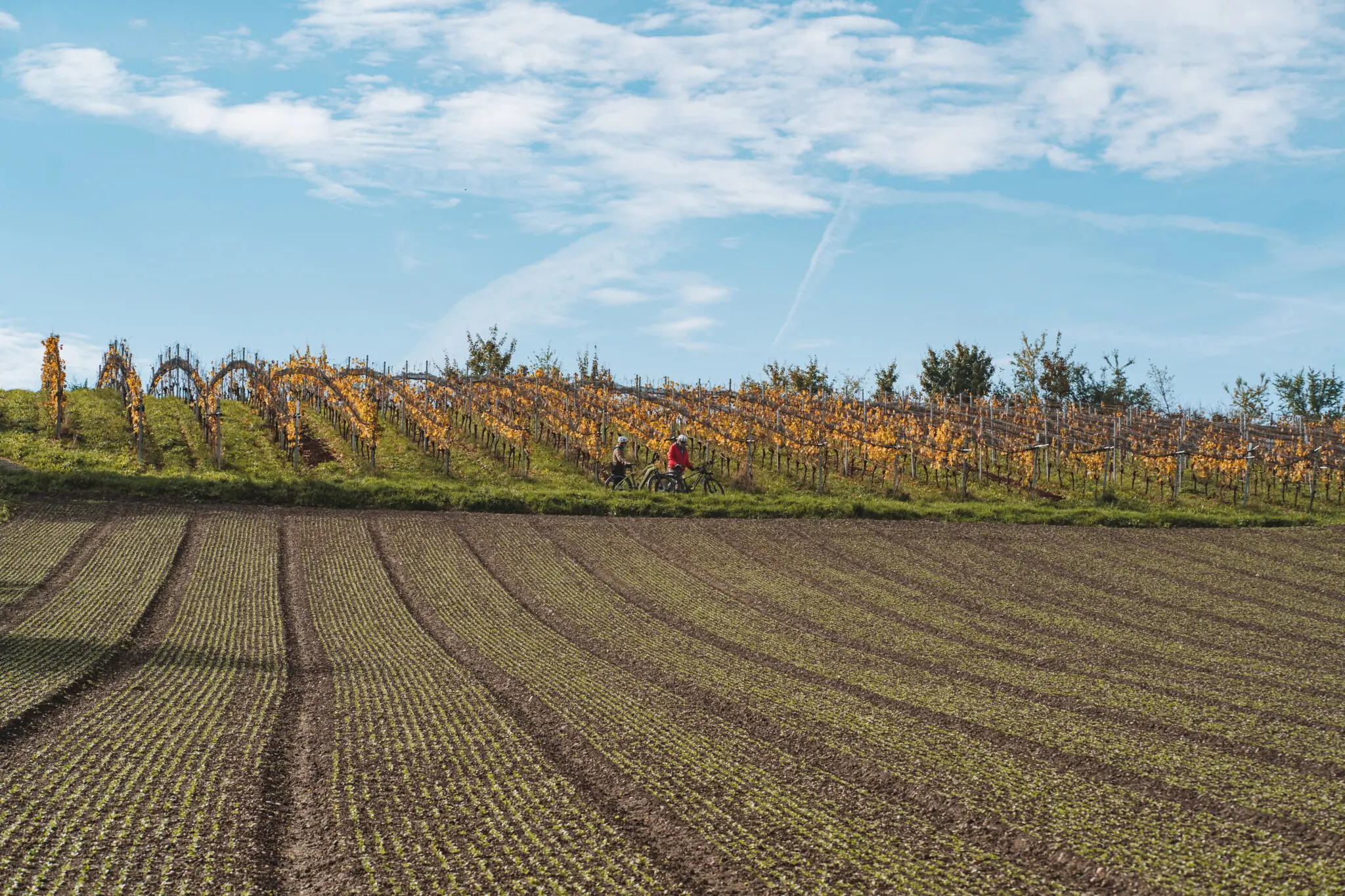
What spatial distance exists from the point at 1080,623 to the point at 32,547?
48.6 ft

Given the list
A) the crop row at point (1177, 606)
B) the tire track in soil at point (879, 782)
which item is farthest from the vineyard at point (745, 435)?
the tire track in soil at point (879, 782)

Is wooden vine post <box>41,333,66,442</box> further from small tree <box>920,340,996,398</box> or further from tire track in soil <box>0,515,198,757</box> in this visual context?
small tree <box>920,340,996,398</box>

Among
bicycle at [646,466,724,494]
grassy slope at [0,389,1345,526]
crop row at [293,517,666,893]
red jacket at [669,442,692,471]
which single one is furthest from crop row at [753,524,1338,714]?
crop row at [293,517,666,893]

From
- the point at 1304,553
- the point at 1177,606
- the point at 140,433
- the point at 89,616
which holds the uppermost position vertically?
the point at 140,433

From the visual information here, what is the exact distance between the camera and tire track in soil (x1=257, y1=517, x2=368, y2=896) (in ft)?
18.0

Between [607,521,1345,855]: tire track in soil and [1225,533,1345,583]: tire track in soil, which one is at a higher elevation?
[1225,533,1345,583]: tire track in soil

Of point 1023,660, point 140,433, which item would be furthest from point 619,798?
point 140,433

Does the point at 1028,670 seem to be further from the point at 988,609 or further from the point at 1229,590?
the point at 1229,590

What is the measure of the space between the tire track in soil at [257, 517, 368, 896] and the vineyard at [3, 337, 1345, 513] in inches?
610

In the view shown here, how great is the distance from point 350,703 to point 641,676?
2579mm

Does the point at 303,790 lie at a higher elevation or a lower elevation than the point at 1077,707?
lower

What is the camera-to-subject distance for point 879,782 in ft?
22.8

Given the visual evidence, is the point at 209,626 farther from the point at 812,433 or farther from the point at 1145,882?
the point at 812,433

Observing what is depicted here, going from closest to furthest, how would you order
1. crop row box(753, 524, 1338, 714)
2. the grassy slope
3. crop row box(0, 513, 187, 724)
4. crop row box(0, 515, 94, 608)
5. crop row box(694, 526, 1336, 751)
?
1. crop row box(694, 526, 1336, 751)
2. crop row box(0, 513, 187, 724)
3. crop row box(753, 524, 1338, 714)
4. crop row box(0, 515, 94, 608)
5. the grassy slope
